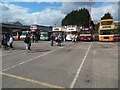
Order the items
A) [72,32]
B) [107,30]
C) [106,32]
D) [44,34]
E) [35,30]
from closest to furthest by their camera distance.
Result: [107,30] < [106,32] < [72,32] < [44,34] < [35,30]

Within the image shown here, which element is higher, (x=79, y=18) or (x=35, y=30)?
(x=79, y=18)

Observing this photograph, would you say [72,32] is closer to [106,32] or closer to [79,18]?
[106,32]

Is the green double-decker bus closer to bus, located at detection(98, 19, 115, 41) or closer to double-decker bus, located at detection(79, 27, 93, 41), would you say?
double-decker bus, located at detection(79, 27, 93, 41)

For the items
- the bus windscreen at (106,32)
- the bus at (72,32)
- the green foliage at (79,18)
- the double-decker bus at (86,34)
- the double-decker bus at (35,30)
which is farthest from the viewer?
the green foliage at (79,18)

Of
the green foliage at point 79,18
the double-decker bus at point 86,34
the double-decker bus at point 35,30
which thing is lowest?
the double-decker bus at point 86,34

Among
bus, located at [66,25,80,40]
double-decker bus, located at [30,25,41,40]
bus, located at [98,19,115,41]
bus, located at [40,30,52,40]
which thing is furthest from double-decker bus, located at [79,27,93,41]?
double-decker bus, located at [30,25,41,40]

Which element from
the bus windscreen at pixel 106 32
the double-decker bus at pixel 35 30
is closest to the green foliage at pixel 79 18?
the double-decker bus at pixel 35 30

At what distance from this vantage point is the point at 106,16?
260 ft

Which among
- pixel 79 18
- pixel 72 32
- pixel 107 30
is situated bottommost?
pixel 72 32

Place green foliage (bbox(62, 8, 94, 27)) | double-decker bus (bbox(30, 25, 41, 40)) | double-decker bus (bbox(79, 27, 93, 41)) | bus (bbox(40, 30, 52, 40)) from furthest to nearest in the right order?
green foliage (bbox(62, 8, 94, 27)) → double-decker bus (bbox(30, 25, 41, 40)) → bus (bbox(40, 30, 52, 40)) → double-decker bus (bbox(79, 27, 93, 41))

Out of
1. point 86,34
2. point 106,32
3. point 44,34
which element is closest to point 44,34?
point 44,34

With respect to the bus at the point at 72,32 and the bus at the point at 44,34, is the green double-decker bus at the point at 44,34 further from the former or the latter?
the bus at the point at 72,32

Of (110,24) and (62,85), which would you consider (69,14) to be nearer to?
(110,24)

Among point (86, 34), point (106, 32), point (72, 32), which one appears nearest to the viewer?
point (106, 32)
